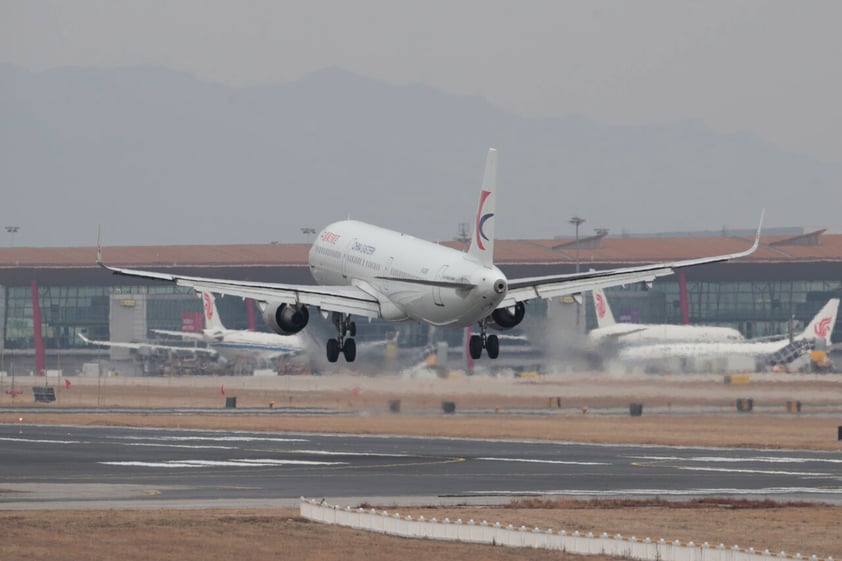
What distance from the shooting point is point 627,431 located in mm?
109750

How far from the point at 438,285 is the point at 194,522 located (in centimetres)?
1830

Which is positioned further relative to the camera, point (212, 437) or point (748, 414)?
point (748, 414)

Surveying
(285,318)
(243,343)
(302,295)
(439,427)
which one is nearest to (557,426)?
(439,427)

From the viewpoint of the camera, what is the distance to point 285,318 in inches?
3091

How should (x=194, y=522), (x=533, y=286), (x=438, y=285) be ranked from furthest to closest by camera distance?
(x=533, y=286), (x=438, y=285), (x=194, y=522)

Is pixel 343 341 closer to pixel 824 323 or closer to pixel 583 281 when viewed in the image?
pixel 583 281

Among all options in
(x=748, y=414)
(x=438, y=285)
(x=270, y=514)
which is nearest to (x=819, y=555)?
(x=270, y=514)

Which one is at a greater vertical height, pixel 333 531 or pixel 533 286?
pixel 533 286

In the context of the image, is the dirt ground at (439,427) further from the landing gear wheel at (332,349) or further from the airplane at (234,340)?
the landing gear wheel at (332,349)

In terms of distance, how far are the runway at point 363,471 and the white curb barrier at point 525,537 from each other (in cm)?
877

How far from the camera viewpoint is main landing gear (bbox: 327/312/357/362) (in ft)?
258

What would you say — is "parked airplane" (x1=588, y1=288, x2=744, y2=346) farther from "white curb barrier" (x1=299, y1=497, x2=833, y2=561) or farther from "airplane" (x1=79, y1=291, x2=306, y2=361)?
"white curb barrier" (x1=299, y1=497, x2=833, y2=561)

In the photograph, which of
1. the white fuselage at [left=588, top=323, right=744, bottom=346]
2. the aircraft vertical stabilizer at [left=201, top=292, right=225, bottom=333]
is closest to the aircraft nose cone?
the white fuselage at [left=588, top=323, right=744, bottom=346]

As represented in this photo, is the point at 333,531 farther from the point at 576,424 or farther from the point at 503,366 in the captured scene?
the point at 503,366
